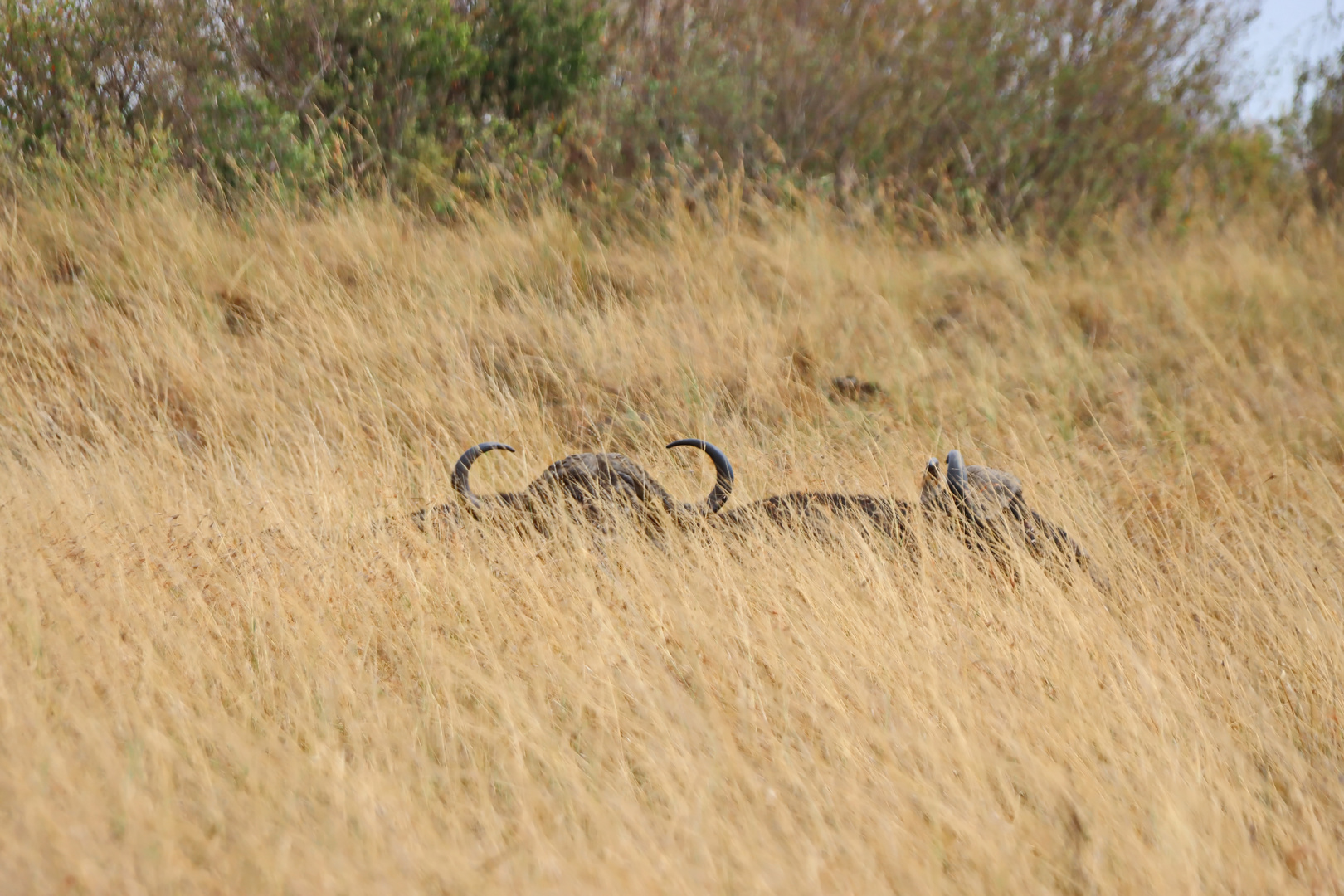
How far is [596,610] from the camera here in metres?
2.61

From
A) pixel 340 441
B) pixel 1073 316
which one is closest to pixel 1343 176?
pixel 1073 316

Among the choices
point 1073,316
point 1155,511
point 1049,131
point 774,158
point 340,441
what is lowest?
point 340,441

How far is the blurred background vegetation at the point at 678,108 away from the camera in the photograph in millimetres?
6680

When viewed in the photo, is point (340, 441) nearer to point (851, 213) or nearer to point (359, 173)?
point (359, 173)

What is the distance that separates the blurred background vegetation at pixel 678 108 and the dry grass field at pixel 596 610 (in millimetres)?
1189

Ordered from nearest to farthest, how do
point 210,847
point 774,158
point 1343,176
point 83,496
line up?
point 210,847 < point 83,496 < point 774,158 < point 1343,176

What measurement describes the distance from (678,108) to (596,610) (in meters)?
6.39

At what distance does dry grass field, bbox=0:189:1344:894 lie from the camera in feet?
5.99

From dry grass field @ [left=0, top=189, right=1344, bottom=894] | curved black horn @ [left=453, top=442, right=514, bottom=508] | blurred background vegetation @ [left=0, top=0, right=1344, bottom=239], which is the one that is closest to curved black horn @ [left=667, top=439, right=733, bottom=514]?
dry grass field @ [left=0, top=189, right=1344, bottom=894]

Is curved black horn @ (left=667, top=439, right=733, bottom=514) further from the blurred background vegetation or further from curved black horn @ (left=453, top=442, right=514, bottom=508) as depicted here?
the blurred background vegetation

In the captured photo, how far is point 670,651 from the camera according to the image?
2582 millimetres

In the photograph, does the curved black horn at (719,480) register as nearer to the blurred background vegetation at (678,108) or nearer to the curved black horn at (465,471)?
the curved black horn at (465,471)

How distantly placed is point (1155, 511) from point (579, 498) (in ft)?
→ 7.49

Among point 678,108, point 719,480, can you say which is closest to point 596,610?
point 719,480
